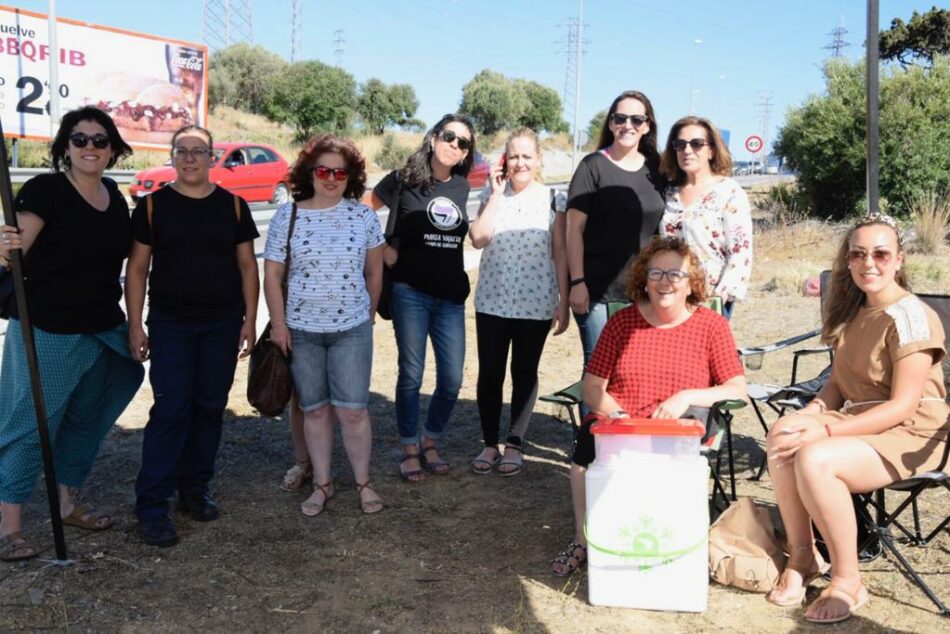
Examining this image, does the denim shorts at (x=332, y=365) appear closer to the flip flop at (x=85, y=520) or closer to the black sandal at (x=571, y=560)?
the flip flop at (x=85, y=520)

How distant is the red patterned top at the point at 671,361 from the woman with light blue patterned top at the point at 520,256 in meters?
0.91

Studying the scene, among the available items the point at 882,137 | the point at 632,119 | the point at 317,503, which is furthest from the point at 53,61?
the point at 632,119

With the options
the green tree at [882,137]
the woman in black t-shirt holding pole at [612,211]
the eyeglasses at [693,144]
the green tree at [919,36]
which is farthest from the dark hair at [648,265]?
the green tree at [919,36]

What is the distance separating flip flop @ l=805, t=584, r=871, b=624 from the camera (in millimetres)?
2986

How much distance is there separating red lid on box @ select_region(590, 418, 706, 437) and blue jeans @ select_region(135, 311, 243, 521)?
1700mm

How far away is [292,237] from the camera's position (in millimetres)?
3871

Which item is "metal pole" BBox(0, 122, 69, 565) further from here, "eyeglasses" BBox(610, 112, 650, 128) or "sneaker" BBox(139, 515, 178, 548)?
"eyeglasses" BBox(610, 112, 650, 128)

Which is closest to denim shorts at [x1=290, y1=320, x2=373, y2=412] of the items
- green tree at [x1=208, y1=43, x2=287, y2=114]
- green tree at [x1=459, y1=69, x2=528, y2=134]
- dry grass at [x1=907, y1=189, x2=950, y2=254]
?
dry grass at [x1=907, y1=189, x2=950, y2=254]

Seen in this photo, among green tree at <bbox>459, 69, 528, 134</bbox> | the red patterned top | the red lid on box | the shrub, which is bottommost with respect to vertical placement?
the red lid on box

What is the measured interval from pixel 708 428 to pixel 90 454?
2610mm

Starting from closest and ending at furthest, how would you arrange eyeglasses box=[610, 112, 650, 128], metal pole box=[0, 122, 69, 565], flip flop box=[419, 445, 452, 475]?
metal pole box=[0, 122, 69, 565]
eyeglasses box=[610, 112, 650, 128]
flip flop box=[419, 445, 452, 475]

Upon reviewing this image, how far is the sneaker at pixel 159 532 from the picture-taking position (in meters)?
3.66

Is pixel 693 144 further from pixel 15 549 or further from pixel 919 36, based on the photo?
pixel 919 36

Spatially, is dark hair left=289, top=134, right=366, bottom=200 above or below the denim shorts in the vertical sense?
above
